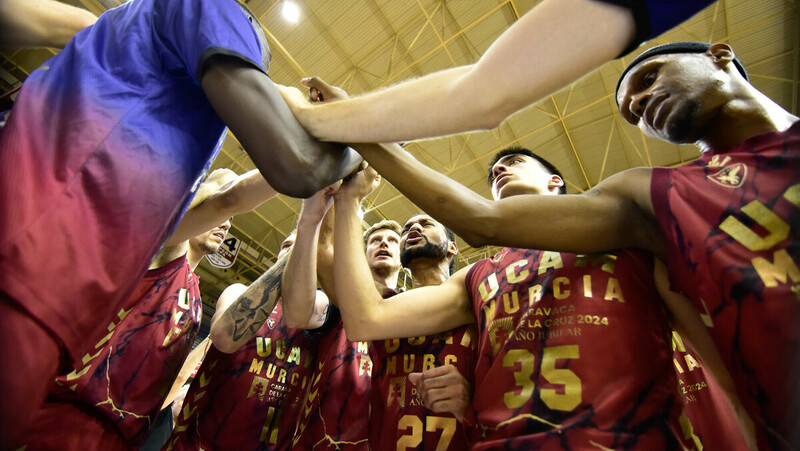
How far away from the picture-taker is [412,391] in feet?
5.82

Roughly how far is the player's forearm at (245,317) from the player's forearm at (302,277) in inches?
6.7

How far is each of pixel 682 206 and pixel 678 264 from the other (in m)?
0.17

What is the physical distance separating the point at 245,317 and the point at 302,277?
52 cm

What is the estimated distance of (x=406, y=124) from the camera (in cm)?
105

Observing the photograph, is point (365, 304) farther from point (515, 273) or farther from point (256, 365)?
point (256, 365)

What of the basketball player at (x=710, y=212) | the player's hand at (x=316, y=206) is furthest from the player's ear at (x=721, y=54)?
the player's hand at (x=316, y=206)

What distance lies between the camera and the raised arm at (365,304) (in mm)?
1776

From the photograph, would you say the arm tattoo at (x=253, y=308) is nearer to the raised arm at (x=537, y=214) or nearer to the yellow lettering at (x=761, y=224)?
the raised arm at (x=537, y=214)

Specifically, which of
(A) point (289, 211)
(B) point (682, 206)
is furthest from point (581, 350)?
(A) point (289, 211)

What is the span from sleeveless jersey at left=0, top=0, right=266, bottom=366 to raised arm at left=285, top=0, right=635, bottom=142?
392 mm

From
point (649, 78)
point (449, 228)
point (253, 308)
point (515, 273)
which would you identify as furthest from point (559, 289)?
point (253, 308)

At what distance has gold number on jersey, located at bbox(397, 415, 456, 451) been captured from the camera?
5.23ft

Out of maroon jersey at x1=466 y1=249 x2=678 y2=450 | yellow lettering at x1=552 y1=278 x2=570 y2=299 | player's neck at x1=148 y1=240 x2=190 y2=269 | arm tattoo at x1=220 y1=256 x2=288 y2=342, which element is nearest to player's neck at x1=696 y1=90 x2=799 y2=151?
maroon jersey at x1=466 y1=249 x2=678 y2=450

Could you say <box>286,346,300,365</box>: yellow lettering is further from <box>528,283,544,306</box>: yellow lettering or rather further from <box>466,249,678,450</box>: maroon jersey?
<box>528,283,544,306</box>: yellow lettering
